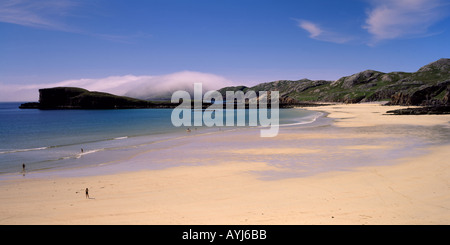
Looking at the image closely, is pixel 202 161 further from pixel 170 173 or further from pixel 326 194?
pixel 326 194

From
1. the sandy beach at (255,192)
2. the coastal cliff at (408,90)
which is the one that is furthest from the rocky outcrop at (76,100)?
the sandy beach at (255,192)

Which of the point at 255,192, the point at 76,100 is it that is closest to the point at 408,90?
the point at 255,192

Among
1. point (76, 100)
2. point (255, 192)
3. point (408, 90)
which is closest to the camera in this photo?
point (255, 192)

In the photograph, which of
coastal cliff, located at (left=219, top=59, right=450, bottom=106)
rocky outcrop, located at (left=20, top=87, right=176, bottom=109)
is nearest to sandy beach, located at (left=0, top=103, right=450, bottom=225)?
coastal cliff, located at (left=219, top=59, right=450, bottom=106)

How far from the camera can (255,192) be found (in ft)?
50.6

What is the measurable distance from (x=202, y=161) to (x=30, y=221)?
14.5 meters

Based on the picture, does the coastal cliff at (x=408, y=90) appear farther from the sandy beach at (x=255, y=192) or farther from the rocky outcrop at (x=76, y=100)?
the rocky outcrop at (x=76, y=100)

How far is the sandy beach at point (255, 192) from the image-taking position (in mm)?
11812

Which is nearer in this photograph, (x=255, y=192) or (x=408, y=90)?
(x=255, y=192)

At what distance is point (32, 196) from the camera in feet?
52.2

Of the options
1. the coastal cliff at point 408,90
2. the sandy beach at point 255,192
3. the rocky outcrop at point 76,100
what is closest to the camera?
the sandy beach at point 255,192

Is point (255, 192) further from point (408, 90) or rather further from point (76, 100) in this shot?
point (76, 100)
